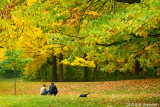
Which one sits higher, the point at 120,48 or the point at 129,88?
the point at 120,48

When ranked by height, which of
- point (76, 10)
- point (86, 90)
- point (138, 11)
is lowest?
point (86, 90)

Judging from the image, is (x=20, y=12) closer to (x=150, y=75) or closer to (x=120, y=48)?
(x=120, y=48)

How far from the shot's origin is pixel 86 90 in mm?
18953

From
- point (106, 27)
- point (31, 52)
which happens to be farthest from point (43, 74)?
point (106, 27)

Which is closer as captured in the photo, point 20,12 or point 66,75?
point 20,12

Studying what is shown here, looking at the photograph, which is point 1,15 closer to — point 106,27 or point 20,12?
point 20,12

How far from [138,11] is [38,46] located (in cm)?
1719

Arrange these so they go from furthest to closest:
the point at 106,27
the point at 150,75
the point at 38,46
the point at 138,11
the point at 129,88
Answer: the point at 150,75
the point at 38,46
the point at 129,88
the point at 106,27
the point at 138,11

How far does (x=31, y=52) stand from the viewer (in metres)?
22.5

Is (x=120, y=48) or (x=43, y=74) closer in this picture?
(x=120, y=48)

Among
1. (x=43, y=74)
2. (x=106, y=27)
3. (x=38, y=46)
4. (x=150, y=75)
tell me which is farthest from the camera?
(x=43, y=74)

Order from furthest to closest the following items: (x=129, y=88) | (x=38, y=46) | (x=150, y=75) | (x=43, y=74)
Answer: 1. (x=43, y=74)
2. (x=150, y=75)
3. (x=38, y=46)
4. (x=129, y=88)

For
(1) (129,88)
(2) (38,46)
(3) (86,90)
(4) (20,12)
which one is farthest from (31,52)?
(4) (20,12)

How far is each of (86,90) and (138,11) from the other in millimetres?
14016
